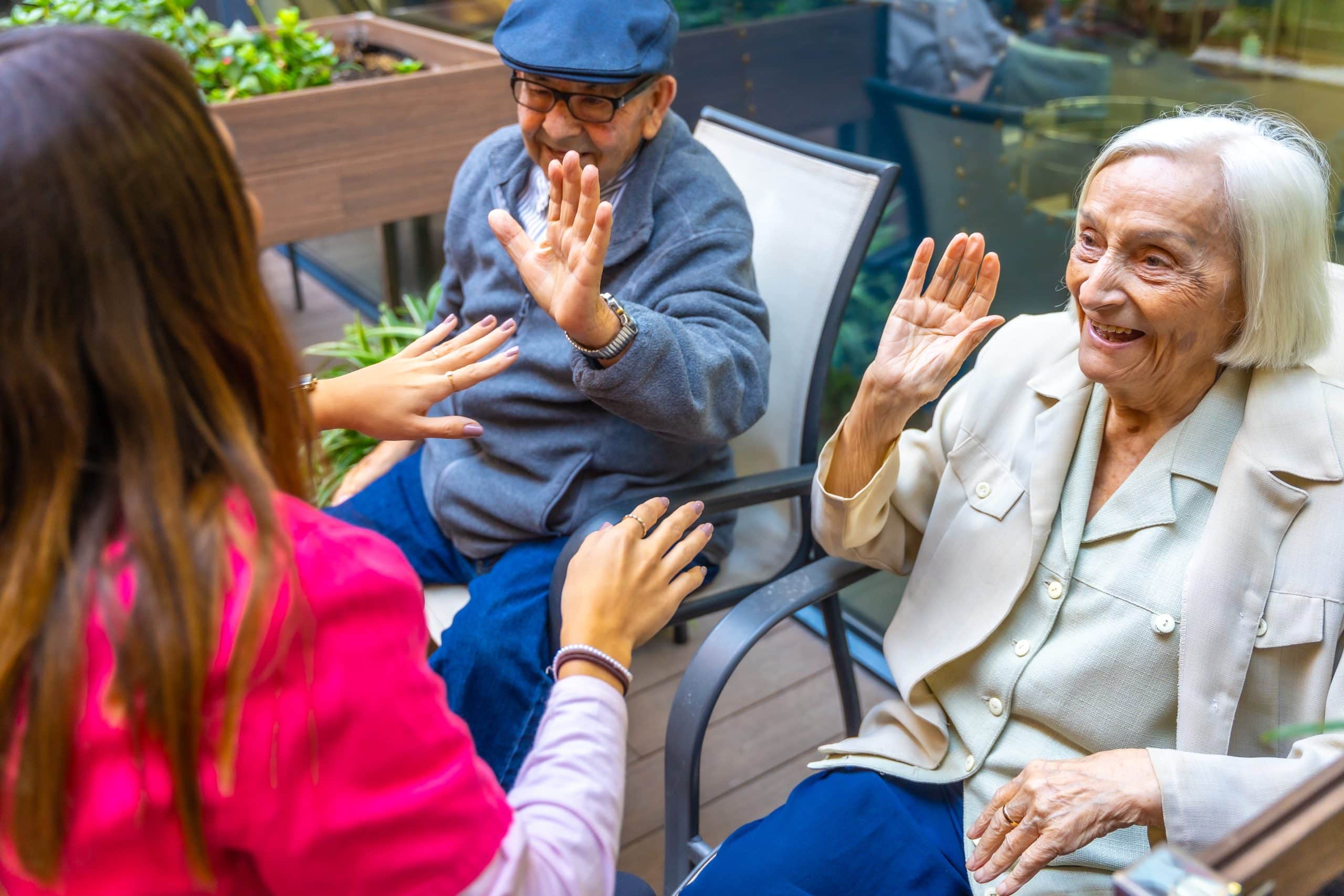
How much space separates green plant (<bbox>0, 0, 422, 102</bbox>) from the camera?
9.91 ft

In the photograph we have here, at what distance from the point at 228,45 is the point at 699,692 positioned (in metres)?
2.62

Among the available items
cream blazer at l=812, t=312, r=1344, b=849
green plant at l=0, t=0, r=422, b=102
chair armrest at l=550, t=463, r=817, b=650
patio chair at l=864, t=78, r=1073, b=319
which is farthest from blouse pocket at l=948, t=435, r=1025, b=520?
green plant at l=0, t=0, r=422, b=102

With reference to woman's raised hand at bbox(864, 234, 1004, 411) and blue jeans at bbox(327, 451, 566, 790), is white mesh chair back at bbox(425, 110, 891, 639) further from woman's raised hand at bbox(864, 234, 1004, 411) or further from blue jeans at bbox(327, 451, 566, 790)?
woman's raised hand at bbox(864, 234, 1004, 411)

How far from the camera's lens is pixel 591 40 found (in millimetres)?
1702

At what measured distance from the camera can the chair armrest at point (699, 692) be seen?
60.3 inches

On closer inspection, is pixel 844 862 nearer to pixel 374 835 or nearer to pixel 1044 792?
pixel 1044 792

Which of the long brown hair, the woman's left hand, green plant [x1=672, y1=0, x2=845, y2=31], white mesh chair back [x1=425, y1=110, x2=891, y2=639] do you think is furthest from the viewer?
green plant [x1=672, y1=0, x2=845, y2=31]

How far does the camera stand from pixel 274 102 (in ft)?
9.47

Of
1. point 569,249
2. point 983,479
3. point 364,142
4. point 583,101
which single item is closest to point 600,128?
point 583,101

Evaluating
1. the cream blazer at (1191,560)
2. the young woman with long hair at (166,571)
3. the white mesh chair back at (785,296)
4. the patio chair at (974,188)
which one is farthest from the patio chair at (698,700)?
the patio chair at (974,188)

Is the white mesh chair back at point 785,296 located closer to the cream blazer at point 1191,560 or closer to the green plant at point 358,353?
the cream blazer at point 1191,560

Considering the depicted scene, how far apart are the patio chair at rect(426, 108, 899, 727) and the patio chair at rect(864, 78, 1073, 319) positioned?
1.38ft

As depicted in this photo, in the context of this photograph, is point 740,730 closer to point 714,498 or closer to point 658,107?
point 714,498

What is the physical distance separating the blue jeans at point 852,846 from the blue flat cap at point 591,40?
1.12m
